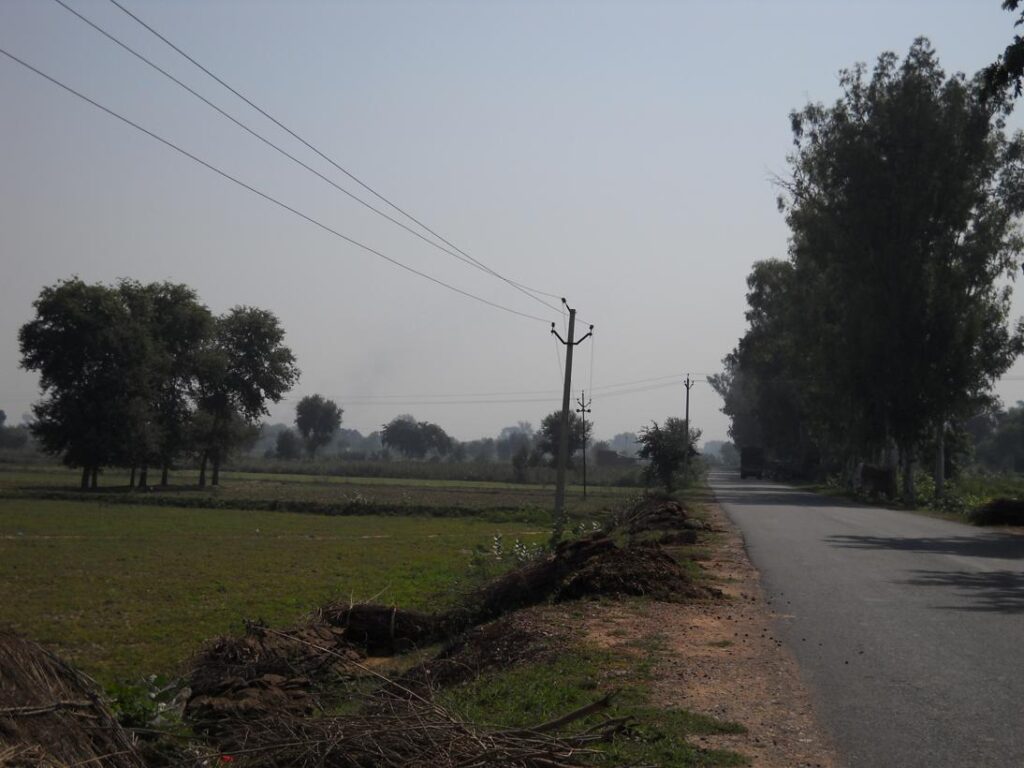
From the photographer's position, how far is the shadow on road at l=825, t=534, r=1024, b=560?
22.3 m

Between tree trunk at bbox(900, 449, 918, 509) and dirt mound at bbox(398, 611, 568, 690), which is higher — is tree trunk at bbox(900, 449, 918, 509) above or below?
above

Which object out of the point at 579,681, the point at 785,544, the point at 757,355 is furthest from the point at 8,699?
the point at 757,355

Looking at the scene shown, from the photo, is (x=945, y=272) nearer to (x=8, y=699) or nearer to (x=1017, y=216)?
(x=1017, y=216)

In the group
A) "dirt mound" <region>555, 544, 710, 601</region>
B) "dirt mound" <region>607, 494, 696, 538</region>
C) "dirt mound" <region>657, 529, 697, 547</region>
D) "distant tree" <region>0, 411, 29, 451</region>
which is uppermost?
"distant tree" <region>0, 411, 29, 451</region>

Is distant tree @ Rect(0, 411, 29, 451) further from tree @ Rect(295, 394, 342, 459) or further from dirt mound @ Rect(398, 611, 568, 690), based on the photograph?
dirt mound @ Rect(398, 611, 568, 690)

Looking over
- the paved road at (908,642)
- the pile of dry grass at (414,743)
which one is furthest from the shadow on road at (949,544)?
the pile of dry grass at (414,743)

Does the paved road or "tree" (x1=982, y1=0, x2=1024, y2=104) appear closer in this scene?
the paved road

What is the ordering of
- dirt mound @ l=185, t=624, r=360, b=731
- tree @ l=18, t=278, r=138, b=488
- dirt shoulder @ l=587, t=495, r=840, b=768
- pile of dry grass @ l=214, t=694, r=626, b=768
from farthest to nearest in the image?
tree @ l=18, t=278, r=138, b=488
dirt mound @ l=185, t=624, r=360, b=731
dirt shoulder @ l=587, t=495, r=840, b=768
pile of dry grass @ l=214, t=694, r=626, b=768

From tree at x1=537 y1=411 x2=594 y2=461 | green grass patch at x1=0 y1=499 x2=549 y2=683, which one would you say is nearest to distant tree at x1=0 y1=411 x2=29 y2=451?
tree at x1=537 y1=411 x2=594 y2=461

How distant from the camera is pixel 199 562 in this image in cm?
2836

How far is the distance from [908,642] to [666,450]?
164 ft

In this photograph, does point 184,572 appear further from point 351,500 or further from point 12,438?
point 12,438

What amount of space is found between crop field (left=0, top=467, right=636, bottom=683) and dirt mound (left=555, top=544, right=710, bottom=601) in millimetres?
3408

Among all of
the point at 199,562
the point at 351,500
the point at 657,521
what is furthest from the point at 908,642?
the point at 351,500
